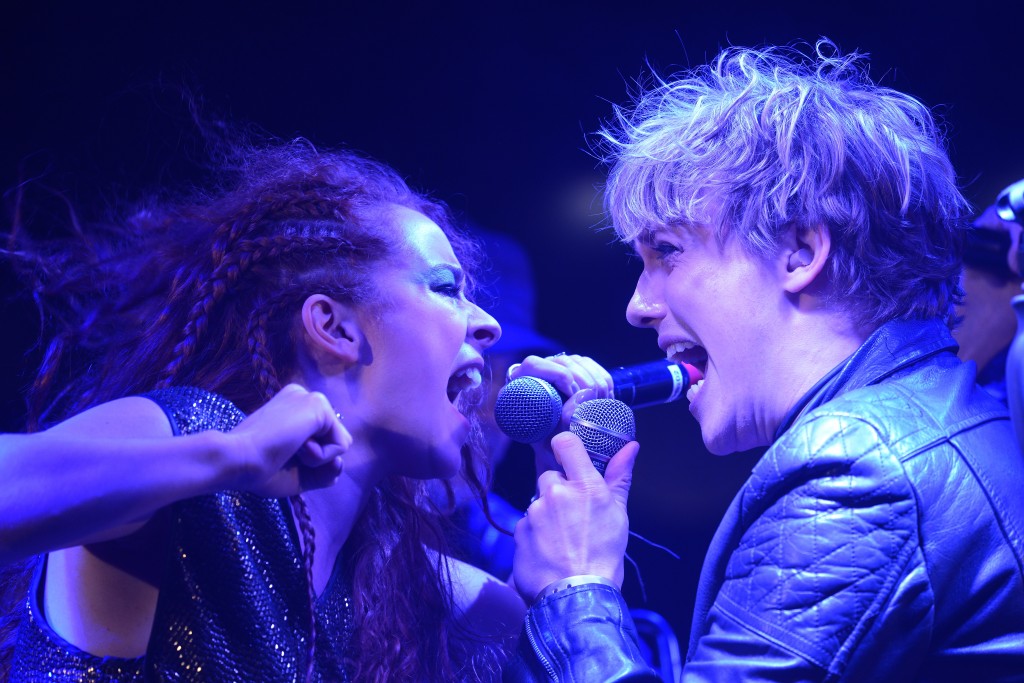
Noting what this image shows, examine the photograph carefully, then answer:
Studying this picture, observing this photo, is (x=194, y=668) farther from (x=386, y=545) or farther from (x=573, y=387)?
(x=573, y=387)

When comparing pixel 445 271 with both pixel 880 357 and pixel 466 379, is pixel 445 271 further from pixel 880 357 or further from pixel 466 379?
pixel 880 357

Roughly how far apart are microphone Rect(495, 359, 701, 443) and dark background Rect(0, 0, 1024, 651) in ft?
3.66

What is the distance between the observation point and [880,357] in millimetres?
1563

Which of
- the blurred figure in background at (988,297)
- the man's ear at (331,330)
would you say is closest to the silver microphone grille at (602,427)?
the man's ear at (331,330)

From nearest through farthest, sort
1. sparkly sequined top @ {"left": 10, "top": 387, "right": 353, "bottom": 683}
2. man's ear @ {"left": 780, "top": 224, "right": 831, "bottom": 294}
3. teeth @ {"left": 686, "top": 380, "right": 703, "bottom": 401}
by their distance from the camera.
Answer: sparkly sequined top @ {"left": 10, "top": 387, "right": 353, "bottom": 683} → man's ear @ {"left": 780, "top": 224, "right": 831, "bottom": 294} → teeth @ {"left": 686, "top": 380, "right": 703, "bottom": 401}

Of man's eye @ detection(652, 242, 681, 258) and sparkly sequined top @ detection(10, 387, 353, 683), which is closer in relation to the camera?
sparkly sequined top @ detection(10, 387, 353, 683)

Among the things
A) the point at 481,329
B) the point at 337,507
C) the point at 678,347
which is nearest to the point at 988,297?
the point at 678,347

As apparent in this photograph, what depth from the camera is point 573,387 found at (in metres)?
2.10

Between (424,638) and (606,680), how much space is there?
2.37ft

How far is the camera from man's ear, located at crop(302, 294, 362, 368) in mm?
1846

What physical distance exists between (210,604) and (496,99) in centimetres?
224

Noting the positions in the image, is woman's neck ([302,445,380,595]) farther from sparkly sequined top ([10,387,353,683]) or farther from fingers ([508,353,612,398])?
fingers ([508,353,612,398])

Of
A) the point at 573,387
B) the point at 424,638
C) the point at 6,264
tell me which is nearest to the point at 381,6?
the point at 6,264

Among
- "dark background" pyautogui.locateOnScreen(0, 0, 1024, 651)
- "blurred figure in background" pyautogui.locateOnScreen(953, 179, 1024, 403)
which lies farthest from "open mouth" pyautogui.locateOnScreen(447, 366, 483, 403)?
"blurred figure in background" pyautogui.locateOnScreen(953, 179, 1024, 403)
